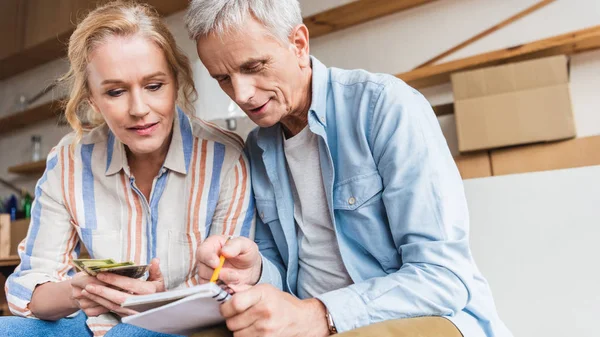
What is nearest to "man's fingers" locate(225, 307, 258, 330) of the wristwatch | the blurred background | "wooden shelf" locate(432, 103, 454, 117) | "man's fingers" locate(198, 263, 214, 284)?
the wristwatch

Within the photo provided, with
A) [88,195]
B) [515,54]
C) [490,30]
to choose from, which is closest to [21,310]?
[88,195]

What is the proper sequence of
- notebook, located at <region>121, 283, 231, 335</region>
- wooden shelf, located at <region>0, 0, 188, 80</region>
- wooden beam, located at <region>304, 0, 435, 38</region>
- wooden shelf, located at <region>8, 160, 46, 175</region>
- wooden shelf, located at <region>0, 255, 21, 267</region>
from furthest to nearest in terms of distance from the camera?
wooden shelf, located at <region>8, 160, 46, 175</region>
wooden shelf, located at <region>0, 0, 188, 80</region>
wooden beam, located at <region>304, 0, 435, 38</region>
wooden shelf, located at <region>0, 255, 21, 267</region>
notebook, located at <region>121, 283, 231, 335</region>

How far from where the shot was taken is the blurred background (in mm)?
1447

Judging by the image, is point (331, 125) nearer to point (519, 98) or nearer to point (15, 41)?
point (519, 98)

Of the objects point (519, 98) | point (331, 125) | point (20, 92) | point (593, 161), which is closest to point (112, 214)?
point (331, 125)

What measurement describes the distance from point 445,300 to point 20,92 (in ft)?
14.0

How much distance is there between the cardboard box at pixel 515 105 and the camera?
182 cm

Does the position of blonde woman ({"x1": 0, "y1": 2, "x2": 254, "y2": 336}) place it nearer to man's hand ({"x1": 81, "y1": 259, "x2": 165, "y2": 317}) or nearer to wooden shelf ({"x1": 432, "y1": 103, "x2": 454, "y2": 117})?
man's hand ({"x1": 81, "y1": 259, "x2": 165, "y2": 317})

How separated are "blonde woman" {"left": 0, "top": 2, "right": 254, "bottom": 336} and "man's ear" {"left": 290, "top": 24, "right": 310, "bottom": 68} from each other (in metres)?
0.29

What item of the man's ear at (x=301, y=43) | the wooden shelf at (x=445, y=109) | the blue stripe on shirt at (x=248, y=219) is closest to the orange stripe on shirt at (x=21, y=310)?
the blue stripe on shirt at (x=248, y=219)

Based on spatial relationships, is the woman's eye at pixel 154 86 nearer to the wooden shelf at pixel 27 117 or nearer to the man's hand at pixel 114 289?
the man's hand at pixel 114 289

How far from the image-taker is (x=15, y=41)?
4.01 meters

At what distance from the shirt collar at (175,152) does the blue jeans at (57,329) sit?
0.36 meters

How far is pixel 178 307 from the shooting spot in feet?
2.56
